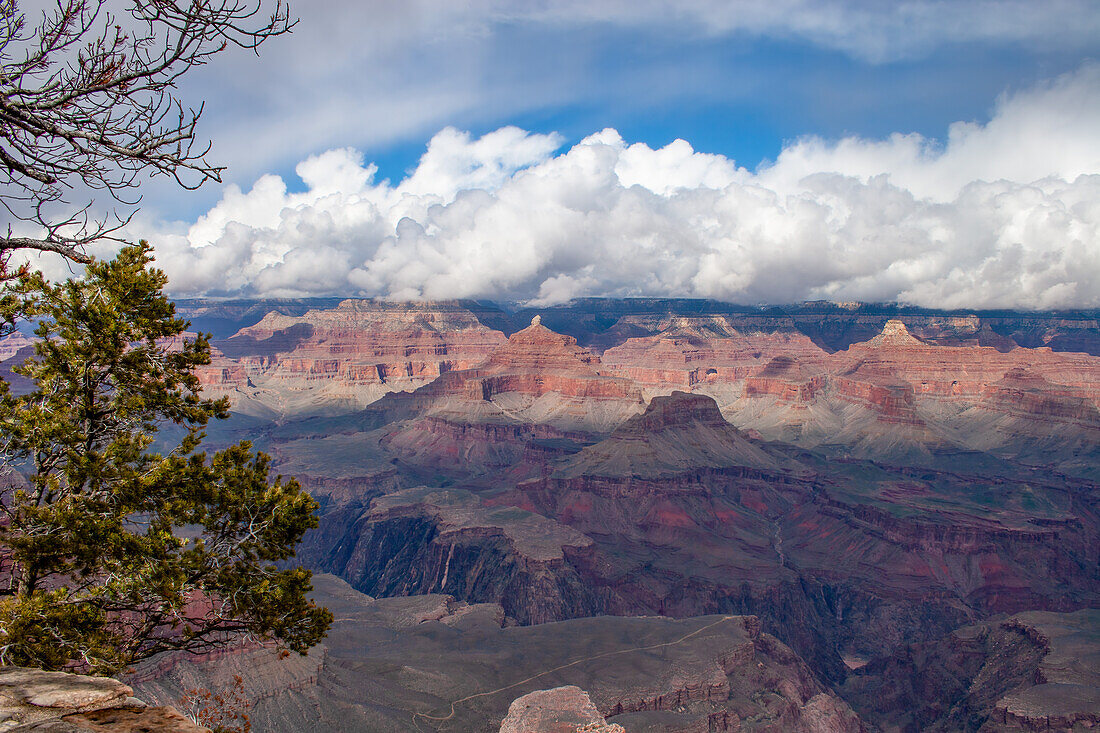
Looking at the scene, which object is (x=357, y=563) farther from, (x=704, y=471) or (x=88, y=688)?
(x=88, y=688)

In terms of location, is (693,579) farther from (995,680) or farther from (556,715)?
(556,715)

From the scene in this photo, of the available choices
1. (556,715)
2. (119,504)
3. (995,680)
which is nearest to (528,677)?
(556,715)

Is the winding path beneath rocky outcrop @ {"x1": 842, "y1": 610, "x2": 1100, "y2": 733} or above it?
above

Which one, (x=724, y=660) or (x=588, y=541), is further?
→ (x=588, y=541)

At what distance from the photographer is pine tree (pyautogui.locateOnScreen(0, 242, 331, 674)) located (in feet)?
40.5

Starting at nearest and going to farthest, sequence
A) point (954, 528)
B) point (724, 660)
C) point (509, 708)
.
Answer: point (509, 708) < point (724, 660) < point (954, 528)

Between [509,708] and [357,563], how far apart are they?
264 ft

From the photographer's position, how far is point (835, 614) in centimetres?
10494

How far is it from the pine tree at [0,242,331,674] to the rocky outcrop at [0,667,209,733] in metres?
2.27

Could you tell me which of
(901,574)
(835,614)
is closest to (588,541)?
(835,614)

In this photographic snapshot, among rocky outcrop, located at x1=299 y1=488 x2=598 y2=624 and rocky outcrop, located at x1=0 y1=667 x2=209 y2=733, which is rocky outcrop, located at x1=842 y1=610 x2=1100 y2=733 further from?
rocky outcrop, located at x1=0 y1=667 x2=209 y2=733

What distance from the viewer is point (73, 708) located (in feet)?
30.6

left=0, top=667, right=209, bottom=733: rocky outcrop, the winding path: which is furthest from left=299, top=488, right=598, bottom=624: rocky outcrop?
left=0, top=667, right=209, bottom=733: rocky outcrop

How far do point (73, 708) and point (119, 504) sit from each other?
16.1 ft
